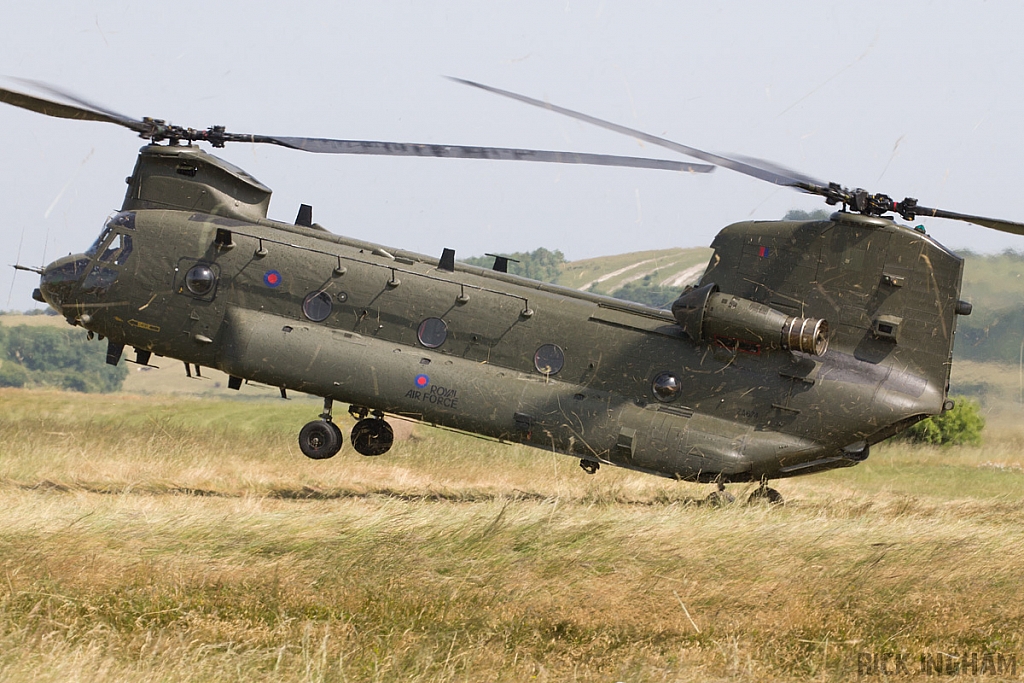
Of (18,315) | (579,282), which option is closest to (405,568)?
(579,282)

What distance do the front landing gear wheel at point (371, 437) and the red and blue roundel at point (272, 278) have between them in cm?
Result: 234

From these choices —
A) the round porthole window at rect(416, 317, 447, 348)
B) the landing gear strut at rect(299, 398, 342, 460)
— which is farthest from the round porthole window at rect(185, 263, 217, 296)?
the round porthole window at rect(416, 317, 447, 348)

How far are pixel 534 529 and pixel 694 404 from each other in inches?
138

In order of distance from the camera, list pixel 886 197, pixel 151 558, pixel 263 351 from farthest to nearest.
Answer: pixel 263 351 < pixel 886 197 < pixel 151 558

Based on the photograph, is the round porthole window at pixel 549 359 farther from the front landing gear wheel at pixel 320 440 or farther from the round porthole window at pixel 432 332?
the front landing gear wheel at pixel 320 440

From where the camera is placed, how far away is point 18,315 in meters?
77.4

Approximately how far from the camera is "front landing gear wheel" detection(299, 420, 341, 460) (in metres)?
14.5

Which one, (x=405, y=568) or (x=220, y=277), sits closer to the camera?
(x=405, y=568)

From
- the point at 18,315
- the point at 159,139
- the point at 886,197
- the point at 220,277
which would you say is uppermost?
the point at 886,197

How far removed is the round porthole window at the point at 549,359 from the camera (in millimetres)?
14320

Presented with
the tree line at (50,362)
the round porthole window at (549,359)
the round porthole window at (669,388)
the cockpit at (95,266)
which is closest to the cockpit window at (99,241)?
the cockpit at (95,266)

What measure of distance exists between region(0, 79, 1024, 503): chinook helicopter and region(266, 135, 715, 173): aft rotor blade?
0.05m

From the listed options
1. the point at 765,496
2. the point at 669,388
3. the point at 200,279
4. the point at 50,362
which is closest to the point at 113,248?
the point at 200,279

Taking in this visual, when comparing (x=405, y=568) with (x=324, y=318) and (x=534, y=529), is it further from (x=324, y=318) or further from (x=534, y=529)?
(x=324, y=318)
